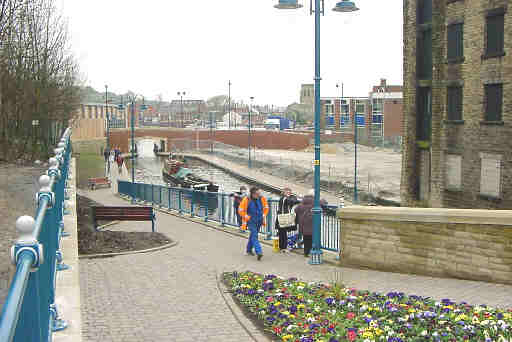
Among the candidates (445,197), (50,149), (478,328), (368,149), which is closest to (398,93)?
(368,149)

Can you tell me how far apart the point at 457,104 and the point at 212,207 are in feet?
51.8

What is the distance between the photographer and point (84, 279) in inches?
415

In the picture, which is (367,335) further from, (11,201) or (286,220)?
(11,201)

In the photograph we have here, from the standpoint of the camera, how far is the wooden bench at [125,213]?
1794cm

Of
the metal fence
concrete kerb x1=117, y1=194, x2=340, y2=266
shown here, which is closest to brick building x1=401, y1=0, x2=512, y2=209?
the metal fence

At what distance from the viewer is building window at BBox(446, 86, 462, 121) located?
29.1m

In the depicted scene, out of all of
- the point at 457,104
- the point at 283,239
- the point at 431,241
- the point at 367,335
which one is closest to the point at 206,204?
the point at 283,239

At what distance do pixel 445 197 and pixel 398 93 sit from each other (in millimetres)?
69842

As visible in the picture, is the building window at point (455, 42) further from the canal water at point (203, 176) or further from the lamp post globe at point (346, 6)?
the canal water at point (203, 176)

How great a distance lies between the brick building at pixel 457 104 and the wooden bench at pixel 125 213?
52.9 ft

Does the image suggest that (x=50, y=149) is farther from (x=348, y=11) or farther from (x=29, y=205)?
(x=348, y=11)

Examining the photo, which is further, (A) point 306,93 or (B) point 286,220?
(A) point 306,93

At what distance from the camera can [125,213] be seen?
59.7 ft

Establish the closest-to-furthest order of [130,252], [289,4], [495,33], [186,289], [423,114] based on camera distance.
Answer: [186,289] < [289,4] < [130,252] < [495,33] < [423,114]
